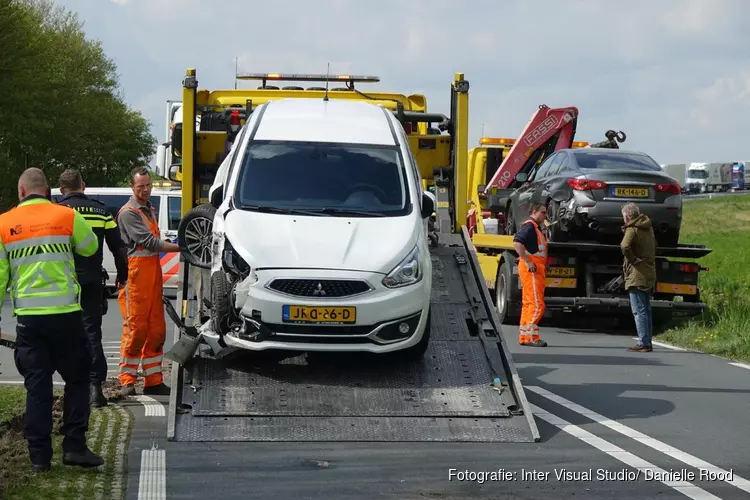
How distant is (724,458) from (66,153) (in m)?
59.7

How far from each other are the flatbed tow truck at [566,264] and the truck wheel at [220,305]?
8.78 m

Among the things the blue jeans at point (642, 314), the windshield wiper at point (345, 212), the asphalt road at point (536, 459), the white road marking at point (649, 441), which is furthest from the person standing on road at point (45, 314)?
the blue jeans at point (642, 314)

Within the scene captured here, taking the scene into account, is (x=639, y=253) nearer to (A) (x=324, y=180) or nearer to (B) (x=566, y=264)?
(B) (x=566, y=264)

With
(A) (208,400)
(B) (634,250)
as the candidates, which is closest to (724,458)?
(A) (208,400)

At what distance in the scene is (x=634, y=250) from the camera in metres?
16.4

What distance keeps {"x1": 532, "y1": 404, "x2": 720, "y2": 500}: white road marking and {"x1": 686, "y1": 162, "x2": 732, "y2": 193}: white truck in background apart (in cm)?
9583

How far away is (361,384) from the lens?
9742mm

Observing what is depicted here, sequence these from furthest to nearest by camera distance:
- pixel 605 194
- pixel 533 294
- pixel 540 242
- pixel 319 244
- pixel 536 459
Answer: pixel 605 194, pixel 540 242, pixel 533 294, pixel 319 244, pixel 536 459

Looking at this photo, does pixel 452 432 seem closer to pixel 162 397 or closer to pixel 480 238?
pixel 162 397

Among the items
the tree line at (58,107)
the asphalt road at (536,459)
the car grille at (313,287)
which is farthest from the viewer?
the tree line at (58,107)

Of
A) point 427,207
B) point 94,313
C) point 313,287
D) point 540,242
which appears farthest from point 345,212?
point 540,242

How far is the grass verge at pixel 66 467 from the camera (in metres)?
7.05

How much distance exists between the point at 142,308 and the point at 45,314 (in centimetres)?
311

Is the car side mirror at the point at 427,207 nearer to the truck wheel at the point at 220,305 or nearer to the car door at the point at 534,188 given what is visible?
the truck wheel at the point at 220,305
